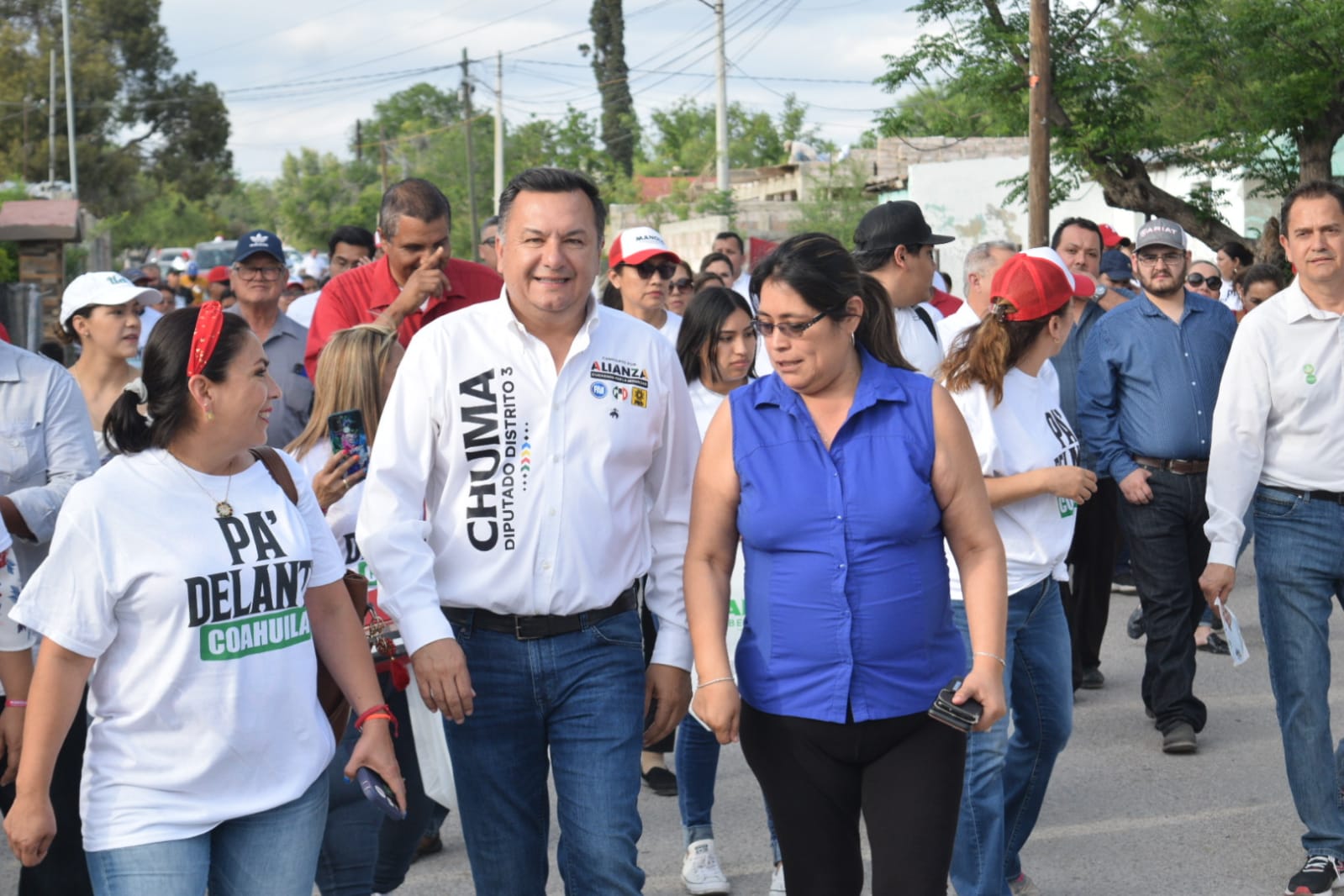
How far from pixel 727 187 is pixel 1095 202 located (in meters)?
8.19

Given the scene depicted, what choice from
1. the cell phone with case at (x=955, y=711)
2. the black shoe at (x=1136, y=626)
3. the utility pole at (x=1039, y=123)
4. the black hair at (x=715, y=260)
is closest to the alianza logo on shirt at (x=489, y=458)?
the cell phone with case at (x=955, y=711)

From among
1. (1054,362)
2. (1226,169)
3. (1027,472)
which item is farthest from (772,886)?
(1226,169)

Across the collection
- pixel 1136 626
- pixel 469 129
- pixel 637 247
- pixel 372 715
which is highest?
pixel 469 129

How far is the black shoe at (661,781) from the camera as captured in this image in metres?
6.55

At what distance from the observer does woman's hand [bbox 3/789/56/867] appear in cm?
318

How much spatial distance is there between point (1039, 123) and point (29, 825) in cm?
1707

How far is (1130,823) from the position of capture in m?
6.09

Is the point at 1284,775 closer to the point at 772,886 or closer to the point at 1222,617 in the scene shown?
the point at 1222,617

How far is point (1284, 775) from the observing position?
21.7 feet

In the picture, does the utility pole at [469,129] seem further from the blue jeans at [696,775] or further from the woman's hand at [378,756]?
the woman's hand at [378,756]

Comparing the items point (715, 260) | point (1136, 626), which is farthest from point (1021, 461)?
point (715, 260)

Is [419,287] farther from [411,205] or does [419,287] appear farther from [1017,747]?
[1017,747]

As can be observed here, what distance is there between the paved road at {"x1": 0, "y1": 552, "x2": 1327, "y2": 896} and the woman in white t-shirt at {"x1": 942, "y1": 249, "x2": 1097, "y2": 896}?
887 mm

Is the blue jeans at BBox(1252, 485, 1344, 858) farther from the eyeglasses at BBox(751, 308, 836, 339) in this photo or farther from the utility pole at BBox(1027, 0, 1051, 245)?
the utility pole at BBox(1027, 0, 1051, 245)
